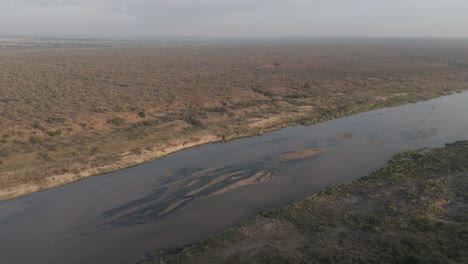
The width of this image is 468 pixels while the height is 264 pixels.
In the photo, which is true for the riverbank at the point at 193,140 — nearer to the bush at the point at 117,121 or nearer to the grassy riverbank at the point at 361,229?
the bush at the point at 117,121

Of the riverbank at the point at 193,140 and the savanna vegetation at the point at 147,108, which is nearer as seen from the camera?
the riverbank at the point at 193,140

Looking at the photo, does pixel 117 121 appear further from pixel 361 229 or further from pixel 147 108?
pixel 361 229

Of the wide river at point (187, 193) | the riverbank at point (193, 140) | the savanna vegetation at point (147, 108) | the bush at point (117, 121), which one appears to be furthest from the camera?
the bush at point (117, 121)

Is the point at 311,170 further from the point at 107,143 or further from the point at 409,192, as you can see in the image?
the point at 107,143

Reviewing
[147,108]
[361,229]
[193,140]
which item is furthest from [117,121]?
[361,229]

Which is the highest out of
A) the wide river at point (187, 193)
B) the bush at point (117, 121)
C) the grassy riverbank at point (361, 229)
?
the bush at point (117, 121)

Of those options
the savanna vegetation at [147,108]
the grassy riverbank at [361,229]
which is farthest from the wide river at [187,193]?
the savanna vegetation at [147,108]

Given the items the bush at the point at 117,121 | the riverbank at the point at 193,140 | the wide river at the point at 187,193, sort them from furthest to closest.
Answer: the bush at the point at 117,121, the riverbank at the point at 193,140, the wide river at the point at 187,193
